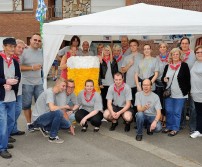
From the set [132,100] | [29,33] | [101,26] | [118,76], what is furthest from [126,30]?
[29,33]

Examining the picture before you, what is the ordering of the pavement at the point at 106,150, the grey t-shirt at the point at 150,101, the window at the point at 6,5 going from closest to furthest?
1. the pavement at the point at 106,150
2. the grey t-shirt at the point at 150,101
3. the window at the point at 6,5

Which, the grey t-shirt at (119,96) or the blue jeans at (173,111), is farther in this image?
the grey t-shirt at (119,96)

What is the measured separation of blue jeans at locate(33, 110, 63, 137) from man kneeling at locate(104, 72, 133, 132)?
1136 millimetres

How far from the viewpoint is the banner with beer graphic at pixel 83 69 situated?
7.21 metres

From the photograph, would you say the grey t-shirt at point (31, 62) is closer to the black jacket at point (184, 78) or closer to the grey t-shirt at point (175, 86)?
the grey t-shirt at point (175, 86)

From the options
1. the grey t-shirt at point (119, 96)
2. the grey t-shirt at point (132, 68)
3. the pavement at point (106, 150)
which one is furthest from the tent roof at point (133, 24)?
the pavement at point (106, 150)

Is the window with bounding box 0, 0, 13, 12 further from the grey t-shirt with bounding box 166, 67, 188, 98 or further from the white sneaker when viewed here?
the white sneaker

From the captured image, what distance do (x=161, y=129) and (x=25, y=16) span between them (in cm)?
1688

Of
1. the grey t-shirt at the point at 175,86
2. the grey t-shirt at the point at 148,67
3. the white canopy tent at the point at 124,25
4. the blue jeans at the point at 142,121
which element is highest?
the white canopy tent at the point at 124,25

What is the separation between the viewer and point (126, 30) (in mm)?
6625

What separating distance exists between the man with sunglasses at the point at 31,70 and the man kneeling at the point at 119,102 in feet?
4.50

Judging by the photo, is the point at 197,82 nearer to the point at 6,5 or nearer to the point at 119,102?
the point at 119,102

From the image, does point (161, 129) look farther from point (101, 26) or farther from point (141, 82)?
point (101, 26)

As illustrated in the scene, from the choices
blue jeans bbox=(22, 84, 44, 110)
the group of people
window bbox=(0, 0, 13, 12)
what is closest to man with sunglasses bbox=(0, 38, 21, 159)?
the group of people
